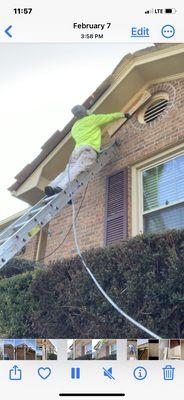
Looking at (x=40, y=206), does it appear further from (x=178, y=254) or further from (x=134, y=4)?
(x=134, y=4)

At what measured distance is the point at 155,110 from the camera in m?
4.50

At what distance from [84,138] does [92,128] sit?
0.39 ft

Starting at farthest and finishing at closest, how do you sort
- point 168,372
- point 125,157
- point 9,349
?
1. point 125,157
2. point 9,349
3. point 168,372

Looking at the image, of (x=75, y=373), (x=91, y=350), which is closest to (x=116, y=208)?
(x=91, y=350)

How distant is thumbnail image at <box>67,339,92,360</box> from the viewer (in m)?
2.12

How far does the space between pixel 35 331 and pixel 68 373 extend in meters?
1.48

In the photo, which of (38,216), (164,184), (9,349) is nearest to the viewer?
(9,349)

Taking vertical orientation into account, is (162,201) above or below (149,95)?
below

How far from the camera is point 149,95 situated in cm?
457

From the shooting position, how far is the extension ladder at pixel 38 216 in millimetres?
3359

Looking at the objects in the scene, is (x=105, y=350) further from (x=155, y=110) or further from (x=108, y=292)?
(x=155, y=110)

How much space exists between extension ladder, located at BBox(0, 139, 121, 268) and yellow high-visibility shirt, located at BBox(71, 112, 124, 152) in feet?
0.51

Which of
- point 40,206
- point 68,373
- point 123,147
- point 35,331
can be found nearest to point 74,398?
point 68,373

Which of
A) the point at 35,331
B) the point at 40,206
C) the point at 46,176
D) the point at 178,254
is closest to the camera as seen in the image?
the point at 178,254
